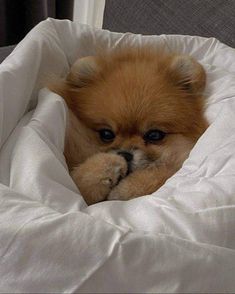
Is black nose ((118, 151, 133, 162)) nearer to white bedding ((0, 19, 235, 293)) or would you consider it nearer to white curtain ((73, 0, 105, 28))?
white bedding ((0, 19, 235, 293))

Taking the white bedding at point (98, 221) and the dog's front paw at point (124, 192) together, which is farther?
the dog's front paw at point (124, 192)

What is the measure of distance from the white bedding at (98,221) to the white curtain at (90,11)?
1.41 metres

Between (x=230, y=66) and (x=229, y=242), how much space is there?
2.43 ft

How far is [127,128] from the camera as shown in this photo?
1125mm

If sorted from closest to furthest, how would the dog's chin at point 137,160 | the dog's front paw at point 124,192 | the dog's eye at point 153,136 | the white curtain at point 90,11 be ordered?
the dog's front paw at point 124,192 → the dog's chin at point 137,160 → the dog's eye at point 153,136 → the white curtain at point 90,11

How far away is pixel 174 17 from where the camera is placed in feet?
5.34

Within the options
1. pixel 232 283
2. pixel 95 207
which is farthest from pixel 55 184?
pixel 232 283

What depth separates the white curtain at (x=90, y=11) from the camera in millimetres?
2367

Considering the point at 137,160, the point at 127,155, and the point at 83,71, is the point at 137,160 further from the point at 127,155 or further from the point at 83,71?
the point at 83,71

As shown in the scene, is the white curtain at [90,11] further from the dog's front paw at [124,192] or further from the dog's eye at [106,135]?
the dog's front paw at [124,192]

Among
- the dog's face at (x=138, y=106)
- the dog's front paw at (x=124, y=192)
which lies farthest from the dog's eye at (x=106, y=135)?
the dog's front paw at (x=124, y=192)

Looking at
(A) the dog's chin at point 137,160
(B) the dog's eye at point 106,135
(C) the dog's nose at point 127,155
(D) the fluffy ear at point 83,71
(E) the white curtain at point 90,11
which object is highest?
(D) the fluffy ear at point 83,71

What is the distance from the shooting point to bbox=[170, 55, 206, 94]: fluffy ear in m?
1.20

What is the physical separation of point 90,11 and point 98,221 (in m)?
1.94
